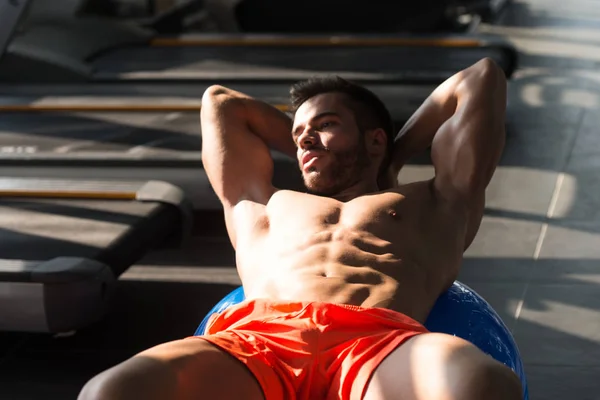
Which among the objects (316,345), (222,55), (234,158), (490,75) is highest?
(490,75)

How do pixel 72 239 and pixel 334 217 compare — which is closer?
pixel 334 217

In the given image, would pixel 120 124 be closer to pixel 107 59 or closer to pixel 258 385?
pixel 107 59

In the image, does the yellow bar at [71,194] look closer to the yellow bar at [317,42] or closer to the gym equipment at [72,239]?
the gym equipment at [72,239]

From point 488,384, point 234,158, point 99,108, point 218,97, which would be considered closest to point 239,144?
point 234,158

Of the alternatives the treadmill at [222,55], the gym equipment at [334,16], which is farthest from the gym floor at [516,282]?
the gym equipment at [334,16]

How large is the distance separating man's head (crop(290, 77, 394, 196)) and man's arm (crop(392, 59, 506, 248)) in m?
0.15

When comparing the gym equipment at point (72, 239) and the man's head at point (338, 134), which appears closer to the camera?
the man's head at point (338, 134)

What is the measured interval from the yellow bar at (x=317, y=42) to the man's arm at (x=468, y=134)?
10.5 feet

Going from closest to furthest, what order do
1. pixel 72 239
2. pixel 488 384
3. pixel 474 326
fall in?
pixel 488 384, pixel 474 326, pixel 72 239

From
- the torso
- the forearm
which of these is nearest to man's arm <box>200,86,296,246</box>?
the forearm

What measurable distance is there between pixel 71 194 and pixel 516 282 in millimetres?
1734

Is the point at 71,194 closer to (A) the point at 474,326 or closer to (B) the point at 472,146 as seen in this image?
(B) the point at 472,146

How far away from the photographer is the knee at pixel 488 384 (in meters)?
1.59

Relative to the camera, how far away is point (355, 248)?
2.14 m
